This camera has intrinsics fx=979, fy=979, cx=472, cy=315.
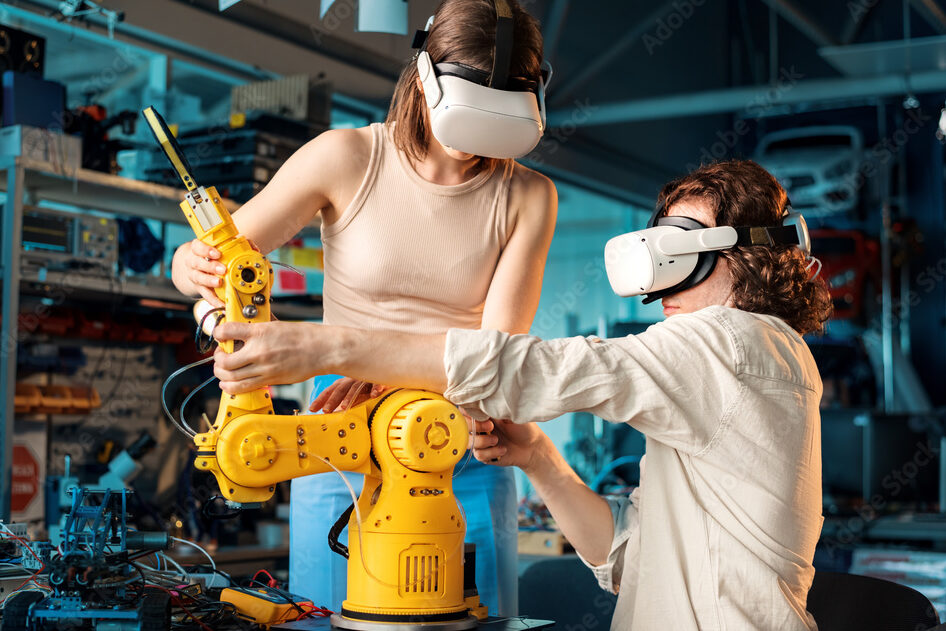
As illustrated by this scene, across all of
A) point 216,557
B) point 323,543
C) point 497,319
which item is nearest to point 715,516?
point 497,319

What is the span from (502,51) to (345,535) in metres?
0.85

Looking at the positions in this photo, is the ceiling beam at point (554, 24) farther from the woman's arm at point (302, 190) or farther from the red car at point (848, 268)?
the woman's arm at point (302, 190)

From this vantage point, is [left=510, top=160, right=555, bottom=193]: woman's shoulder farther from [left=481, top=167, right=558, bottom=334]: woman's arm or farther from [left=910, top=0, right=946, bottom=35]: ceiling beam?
[left=910, top=0, right=946, bottom=35]: ceiling beam

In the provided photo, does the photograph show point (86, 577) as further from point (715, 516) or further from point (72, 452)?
point (72, 452)

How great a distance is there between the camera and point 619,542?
1.57 m

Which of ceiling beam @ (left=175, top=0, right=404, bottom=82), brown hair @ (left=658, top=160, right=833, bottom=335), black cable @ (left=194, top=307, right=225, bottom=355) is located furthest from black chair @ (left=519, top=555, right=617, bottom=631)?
ceiling beam @ (left=175, top=0, right=404, bottom=82)

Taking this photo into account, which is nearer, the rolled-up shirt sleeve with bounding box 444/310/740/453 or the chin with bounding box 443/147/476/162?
the rolled-up shirt sleeve with bounding box 444/310/740/453

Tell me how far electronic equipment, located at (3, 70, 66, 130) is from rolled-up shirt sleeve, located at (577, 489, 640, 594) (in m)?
2.92

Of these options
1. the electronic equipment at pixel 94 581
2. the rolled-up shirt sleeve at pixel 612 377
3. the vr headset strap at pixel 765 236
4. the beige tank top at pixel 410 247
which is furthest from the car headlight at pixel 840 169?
the electronic equipment at pixel 94 581

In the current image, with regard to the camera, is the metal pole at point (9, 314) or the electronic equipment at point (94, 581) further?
the metal pole at point (9, 314)

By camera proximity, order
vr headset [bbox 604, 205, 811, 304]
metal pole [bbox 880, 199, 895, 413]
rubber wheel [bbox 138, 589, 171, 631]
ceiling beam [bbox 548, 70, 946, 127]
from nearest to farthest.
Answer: rubber wheel [bbox 138, 589, 171, 631], vr headset [bbox 604, 205, 811, 304], ceiling beam [bbox 548, 70, 946, 127], metal pole [bbox 880, 199, 895, 413]

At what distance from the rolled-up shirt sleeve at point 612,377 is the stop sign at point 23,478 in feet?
9.91

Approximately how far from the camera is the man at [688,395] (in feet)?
3.92

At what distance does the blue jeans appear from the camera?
5.25ft
